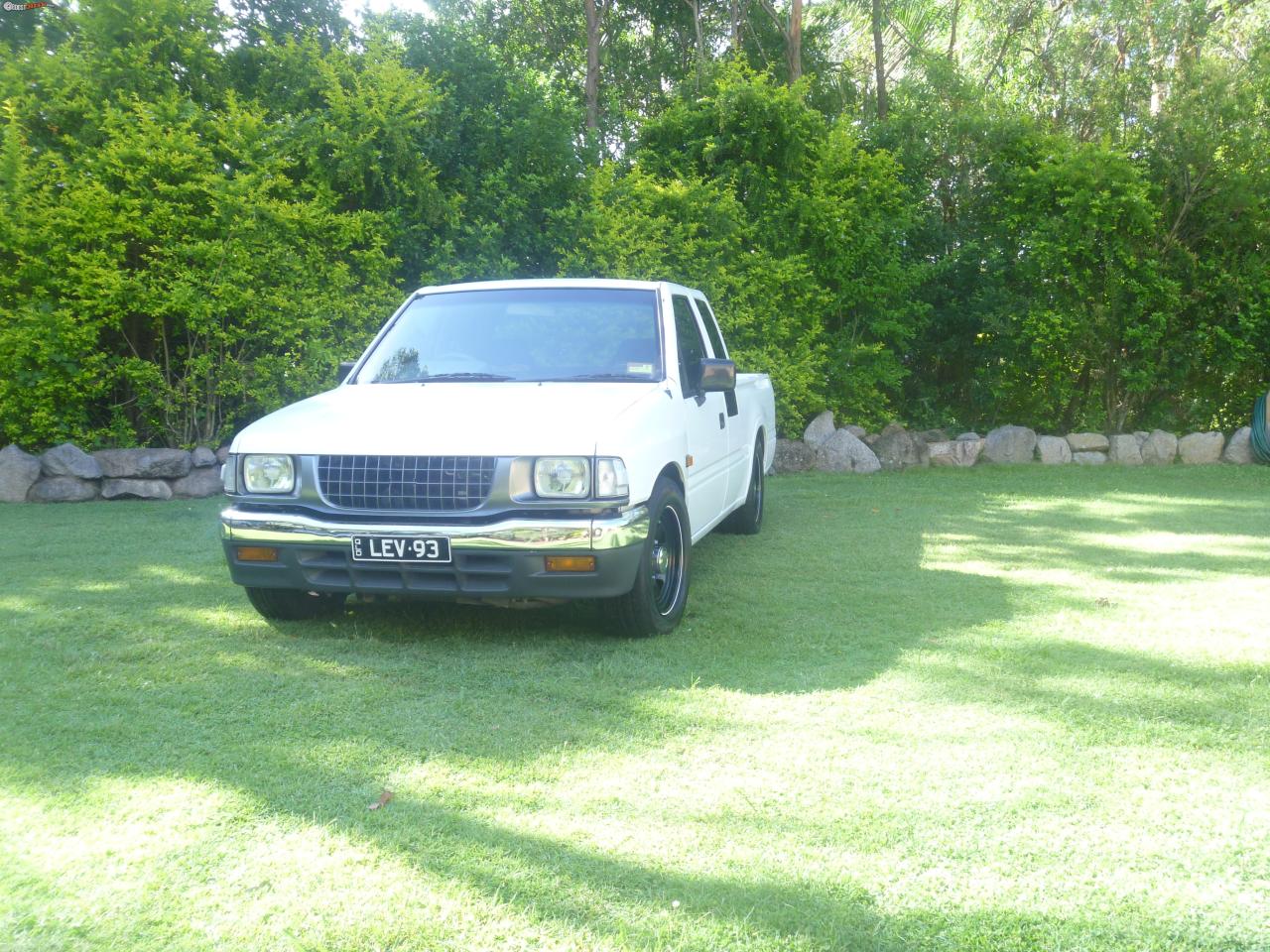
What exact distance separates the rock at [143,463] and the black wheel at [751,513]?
17.5 ft

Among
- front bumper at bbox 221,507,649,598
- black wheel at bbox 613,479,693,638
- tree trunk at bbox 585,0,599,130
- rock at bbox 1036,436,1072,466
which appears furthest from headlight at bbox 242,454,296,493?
tree trunk at bbox 585,0,599,130

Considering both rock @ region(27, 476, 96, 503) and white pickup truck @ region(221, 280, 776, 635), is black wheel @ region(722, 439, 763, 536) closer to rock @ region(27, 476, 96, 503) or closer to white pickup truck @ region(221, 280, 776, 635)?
white pickup truck @ region(221, 280, 776, 635)

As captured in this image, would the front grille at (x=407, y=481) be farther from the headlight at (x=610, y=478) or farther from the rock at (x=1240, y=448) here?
the rock at (x=1240, y=448)

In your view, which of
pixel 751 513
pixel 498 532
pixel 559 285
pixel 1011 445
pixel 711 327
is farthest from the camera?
pixel 1011 445

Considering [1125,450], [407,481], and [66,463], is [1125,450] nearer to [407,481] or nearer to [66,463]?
[407,481]

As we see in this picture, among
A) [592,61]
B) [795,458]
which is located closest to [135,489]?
[795,458]

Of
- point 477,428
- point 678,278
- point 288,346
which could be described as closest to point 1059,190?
point 678,278

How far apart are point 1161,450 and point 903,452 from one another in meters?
2.97

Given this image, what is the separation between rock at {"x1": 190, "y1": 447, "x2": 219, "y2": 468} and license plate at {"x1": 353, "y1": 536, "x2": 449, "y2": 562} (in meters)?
6.33

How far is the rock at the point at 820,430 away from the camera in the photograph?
1223 cm

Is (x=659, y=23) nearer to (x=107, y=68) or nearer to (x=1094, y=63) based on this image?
(x=1094, y=63)

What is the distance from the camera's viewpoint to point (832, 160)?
12.4 m

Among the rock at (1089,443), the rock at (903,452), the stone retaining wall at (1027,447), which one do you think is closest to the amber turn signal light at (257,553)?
the stone retaining wall at (1027,447)

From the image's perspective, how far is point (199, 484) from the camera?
10.1 m
